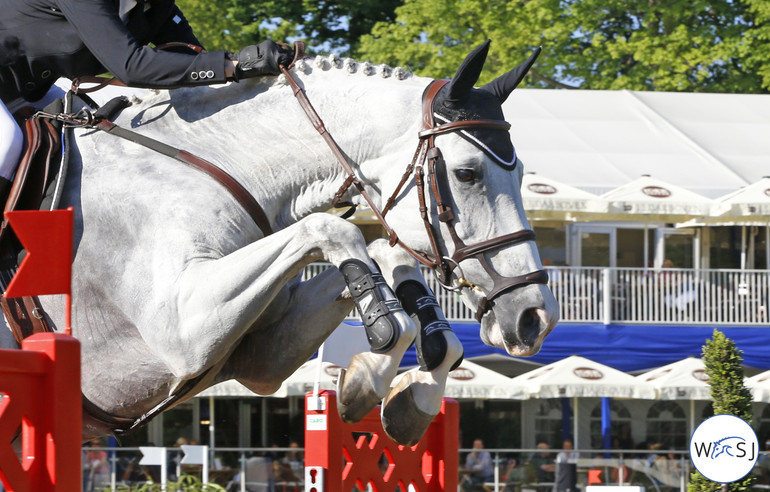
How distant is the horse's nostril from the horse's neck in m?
0.76

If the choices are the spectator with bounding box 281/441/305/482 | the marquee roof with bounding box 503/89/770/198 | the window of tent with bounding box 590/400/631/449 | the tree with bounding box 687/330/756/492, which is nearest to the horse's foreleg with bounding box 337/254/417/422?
the tree with bounding box 687/330/756/492

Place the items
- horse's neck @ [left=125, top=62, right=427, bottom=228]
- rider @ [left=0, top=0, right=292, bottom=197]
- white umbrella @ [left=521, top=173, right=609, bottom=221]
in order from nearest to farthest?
rider @ [left=0, top=0, right=292, bottom=197] → horse's neck @ [left=125, top=62, right=427, bottom=228] → white umbrella @ [left=521, top=173, right=609, bottom=221]

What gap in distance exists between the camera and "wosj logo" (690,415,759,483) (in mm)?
11086

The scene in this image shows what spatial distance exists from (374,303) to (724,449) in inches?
335

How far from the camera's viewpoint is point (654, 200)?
1911 cm

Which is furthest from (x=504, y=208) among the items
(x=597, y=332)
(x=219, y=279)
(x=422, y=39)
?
(x=422, y=39)

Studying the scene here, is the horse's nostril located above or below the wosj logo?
above

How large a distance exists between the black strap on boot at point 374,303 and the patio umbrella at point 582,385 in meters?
13.8

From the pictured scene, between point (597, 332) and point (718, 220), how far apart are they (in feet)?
11.8

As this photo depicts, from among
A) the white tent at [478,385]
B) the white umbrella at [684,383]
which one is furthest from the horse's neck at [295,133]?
the white umbrella at [684,383]

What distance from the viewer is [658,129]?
2217 cm

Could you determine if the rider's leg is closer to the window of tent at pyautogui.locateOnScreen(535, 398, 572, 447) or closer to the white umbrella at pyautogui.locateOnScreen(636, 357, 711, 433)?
the white umbrella at pyautogui.locateOnScreen(636, 357, 711, 433)

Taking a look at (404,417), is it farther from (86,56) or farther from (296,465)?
(296,465)

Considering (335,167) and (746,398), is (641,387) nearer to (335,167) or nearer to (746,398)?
(746,398)
